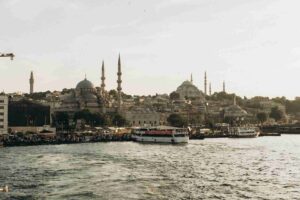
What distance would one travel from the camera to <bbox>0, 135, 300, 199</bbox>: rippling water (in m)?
35.4

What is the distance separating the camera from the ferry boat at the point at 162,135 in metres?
94.9

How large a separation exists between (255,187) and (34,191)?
15926 millimetres

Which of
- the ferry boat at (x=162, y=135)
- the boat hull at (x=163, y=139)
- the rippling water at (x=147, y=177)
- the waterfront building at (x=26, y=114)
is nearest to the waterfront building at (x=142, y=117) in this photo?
the waterfront building at (x=26, y=114)

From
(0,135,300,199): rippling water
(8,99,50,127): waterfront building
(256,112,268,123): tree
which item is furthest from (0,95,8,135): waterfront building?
(256,112,268,123): tree

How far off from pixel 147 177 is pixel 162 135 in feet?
177

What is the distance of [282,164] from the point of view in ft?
184

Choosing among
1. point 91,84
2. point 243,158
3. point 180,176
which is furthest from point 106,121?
point 180,176

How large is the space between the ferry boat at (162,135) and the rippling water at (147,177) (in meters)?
32.0

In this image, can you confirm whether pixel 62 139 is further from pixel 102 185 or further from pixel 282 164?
pixel 102 185

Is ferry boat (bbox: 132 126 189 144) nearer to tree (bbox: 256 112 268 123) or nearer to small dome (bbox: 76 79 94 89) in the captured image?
small dome (bbox: 76 79 94 89)

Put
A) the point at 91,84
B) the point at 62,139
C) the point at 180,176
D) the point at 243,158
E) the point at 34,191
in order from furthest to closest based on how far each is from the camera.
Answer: the point at 91,84 < the point at 62,139 < the point at 243,158 < the point at 180,176 < the point at 34,191

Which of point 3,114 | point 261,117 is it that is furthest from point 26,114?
point 261,117

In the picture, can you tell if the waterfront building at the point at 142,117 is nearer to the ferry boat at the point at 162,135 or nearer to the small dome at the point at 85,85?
the small dome at the point at 85,85

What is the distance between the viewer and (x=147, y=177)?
141 feet
